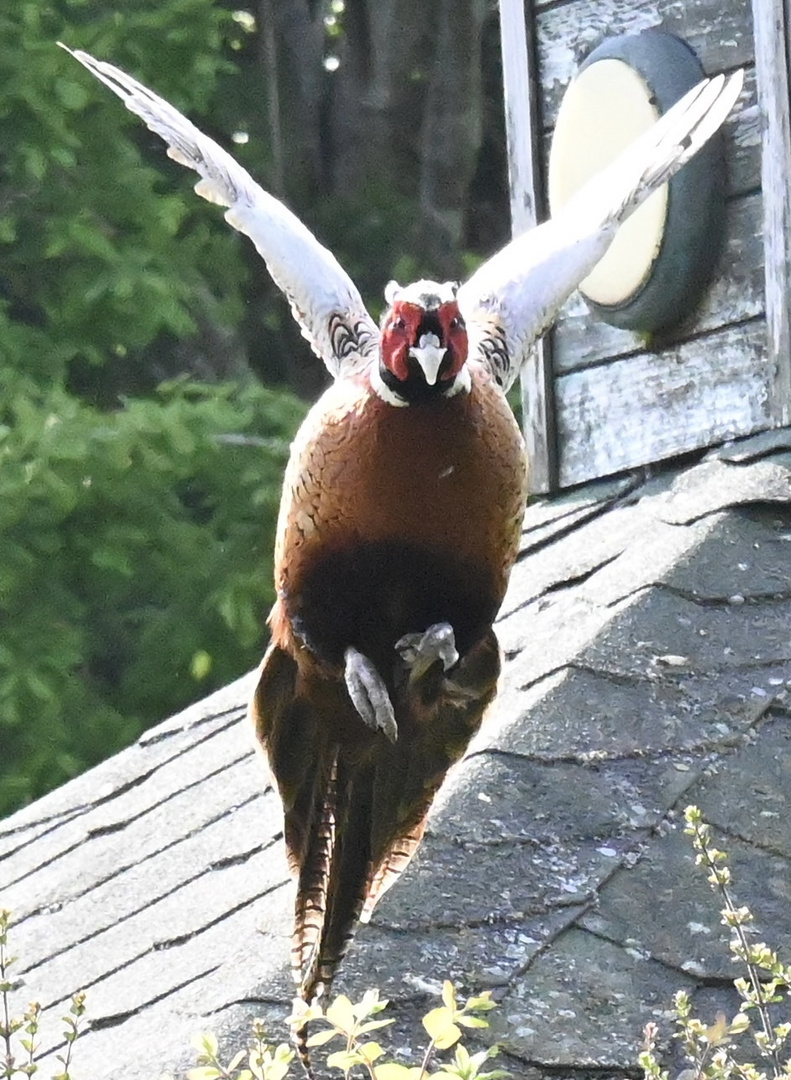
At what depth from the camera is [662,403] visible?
389cm

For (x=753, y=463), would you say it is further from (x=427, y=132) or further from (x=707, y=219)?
(x=427, y=132)

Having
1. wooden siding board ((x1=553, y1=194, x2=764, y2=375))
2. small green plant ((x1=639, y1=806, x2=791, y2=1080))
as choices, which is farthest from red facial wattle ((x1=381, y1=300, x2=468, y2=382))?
wooden siding board ((x1=553, y1=194, x2=764, y2=375))

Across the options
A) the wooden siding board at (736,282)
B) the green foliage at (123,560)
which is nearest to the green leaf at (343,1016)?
the wooden siding board at (736,282)

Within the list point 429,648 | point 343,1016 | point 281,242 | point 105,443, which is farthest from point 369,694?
point 105,443

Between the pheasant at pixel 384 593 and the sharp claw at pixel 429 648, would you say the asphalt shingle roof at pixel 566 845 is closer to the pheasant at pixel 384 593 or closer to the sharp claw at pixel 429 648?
the pheasant at pixel 384 593

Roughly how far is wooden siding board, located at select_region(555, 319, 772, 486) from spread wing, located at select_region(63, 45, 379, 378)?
0.81 metres

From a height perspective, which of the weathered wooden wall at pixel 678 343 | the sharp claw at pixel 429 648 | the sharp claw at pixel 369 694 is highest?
the weathered wooden wall at pixel 678 343

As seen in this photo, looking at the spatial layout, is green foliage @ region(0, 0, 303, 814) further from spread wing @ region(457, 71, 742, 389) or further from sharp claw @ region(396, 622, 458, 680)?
sharp claw @ region(396, 622, 458, 680)

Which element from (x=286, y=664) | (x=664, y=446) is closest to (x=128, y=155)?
(x=664, y=446)

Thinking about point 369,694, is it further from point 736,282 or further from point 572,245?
point 736,282

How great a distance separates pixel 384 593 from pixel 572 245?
75 cm

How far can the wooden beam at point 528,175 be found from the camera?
4.08m

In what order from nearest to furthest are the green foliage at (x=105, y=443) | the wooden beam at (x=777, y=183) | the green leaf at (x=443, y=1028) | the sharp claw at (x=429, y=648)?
the green leaf at (x=443, y=1028), the sharp claw at (x=429, y=648), the wooden beam at (x=777, y=183), the green foliage at (x=105, y=443)

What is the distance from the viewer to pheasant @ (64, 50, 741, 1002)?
2.62 meters
